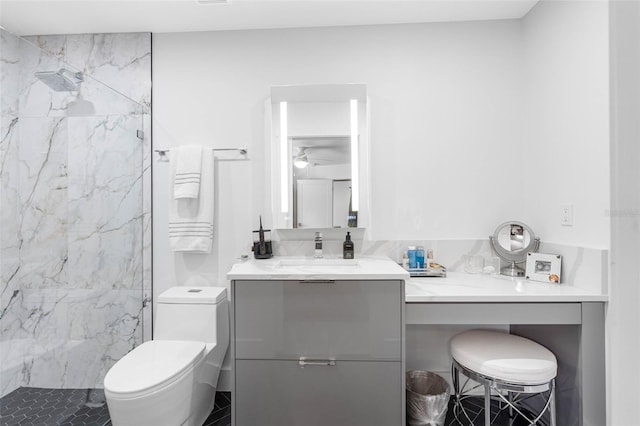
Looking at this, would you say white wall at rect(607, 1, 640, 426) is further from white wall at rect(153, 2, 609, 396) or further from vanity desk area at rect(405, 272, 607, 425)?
white wall at rect(153, 2, 609, 396)

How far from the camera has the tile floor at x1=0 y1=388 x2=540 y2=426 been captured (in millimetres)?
1364

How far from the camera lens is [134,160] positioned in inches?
73.8

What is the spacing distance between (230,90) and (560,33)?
1816mm

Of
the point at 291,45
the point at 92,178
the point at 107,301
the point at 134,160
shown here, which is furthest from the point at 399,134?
the point at 107,301

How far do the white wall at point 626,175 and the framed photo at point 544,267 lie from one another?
1.58 metres

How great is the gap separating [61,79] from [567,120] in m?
2.51

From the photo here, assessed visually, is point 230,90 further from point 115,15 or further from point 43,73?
point 43,73

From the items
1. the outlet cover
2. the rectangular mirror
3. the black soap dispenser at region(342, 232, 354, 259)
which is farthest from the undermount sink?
the outlet cover

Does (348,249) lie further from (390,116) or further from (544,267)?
(544,267)

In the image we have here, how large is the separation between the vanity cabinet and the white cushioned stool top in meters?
0.31

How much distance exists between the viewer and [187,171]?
1835mm

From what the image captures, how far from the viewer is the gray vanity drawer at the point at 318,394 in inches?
54.2

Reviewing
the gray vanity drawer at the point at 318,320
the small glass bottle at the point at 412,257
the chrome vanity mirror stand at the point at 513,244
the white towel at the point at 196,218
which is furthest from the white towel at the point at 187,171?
the chrome vanity mirror stand at the point at 513,244

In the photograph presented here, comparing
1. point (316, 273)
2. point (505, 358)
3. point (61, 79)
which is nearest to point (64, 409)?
point (316, 273)
